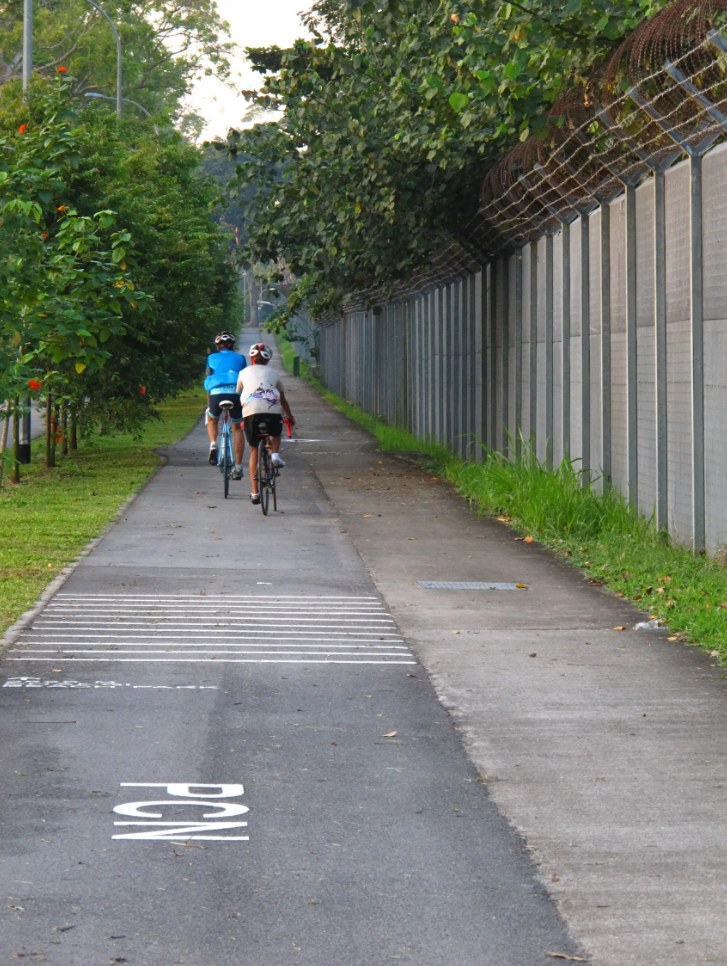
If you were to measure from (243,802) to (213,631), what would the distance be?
3.40 metres

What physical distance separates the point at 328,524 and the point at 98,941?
33.8ft

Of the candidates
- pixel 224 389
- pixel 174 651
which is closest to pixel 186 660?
pixel 174 651

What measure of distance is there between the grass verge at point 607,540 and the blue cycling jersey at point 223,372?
9.36 feet

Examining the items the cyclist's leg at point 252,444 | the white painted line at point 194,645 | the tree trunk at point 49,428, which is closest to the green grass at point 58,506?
the tree trunk at point 49,428

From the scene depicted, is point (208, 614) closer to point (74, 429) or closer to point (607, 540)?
point (607, 540)

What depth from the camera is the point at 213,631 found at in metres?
8.49

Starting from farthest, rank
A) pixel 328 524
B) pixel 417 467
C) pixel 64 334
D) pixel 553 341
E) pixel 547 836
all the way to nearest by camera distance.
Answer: pixel 417 467 < pixel 553 341 < pixel 328 524 < pixel 64 334 < pixel 547 836

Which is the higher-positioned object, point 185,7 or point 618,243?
point 185,7

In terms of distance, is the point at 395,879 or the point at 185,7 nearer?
the point at 395,879

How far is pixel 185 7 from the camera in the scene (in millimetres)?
61938

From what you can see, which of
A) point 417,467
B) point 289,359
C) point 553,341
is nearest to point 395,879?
point 553,341

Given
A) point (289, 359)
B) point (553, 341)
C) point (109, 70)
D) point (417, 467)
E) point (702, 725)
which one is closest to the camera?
point (702, 725)

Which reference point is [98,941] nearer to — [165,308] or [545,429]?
[545,429]

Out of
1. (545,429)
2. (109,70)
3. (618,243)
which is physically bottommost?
(545,429)
